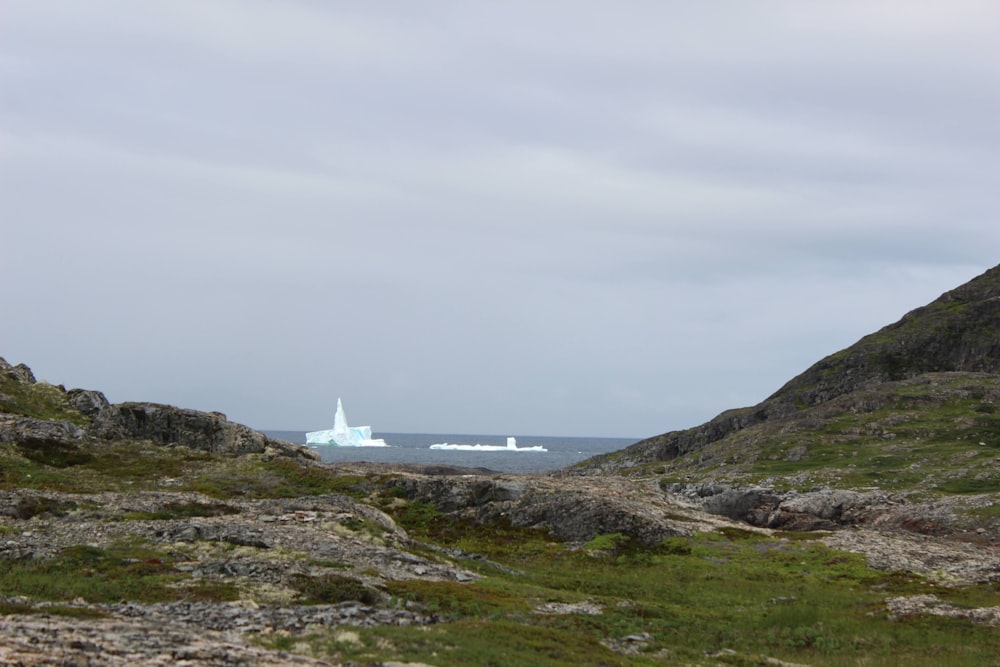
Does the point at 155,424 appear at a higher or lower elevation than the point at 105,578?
higher

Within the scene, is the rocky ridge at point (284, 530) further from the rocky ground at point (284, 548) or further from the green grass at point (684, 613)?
the green grass at point (684, 613)

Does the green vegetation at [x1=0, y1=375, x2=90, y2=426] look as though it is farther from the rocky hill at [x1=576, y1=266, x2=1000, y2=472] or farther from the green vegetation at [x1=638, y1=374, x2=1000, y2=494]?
the rocky hill at [x1=576, y1=266, x2=1000, y2=472]

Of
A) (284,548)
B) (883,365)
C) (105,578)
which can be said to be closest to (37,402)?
(284,548)

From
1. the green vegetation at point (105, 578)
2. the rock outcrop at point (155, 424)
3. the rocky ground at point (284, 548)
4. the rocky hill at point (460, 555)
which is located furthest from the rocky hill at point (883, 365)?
the green vegetation at point (105, 578)

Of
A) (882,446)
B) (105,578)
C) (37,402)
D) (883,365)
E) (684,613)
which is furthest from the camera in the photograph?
(883,365)

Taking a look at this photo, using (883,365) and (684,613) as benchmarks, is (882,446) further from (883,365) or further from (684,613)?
(684,613)

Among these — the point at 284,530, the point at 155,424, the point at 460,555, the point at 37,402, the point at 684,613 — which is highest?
the point at 37,402

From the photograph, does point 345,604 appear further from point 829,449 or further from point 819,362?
point 819,362

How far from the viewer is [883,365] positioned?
581 feet

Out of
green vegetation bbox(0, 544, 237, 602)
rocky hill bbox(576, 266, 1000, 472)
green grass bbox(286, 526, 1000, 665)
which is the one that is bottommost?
green grass bbox(286, 526, 1000, 665)

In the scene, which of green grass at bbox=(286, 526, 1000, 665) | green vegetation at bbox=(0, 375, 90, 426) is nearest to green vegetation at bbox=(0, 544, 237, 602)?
green grass at bbox=(286, 526, 1000, 665)

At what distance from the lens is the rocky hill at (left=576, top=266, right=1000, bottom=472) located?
171m

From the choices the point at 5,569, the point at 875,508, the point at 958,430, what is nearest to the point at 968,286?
the point at 958,430

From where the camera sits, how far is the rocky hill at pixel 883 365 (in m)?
171
